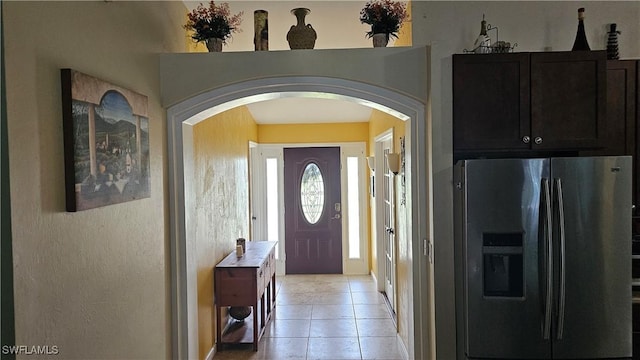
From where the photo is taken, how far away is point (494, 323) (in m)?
2.38

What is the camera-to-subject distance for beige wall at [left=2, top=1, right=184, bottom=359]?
1417 millimetres

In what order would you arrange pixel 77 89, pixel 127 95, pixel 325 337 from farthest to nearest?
pixel 325 337 → pixel 127 95 → pixel 77 89

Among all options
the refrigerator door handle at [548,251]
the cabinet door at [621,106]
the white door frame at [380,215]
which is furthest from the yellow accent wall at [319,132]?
the refrigerator door handle at [548,251]

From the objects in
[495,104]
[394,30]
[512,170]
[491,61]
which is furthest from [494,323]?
[394,30]

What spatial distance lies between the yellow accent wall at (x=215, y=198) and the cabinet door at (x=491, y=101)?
1.97 metres

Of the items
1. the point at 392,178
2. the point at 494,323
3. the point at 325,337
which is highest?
the point at 392,178

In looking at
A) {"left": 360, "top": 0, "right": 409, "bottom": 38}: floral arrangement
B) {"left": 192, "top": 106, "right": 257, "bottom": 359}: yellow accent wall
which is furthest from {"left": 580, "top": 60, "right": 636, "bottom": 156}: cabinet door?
{"left": 192, "top": 106, "right": 257, "bottom": 359}: yellow accent wall

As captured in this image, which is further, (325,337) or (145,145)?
(325,337)

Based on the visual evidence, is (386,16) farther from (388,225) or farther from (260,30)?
(388,225)

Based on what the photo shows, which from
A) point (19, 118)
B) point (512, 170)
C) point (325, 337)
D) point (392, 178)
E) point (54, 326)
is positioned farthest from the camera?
point (392, 178)

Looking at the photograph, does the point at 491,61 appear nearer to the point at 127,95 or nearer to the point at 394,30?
the point at 394,30

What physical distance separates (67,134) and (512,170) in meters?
2.15

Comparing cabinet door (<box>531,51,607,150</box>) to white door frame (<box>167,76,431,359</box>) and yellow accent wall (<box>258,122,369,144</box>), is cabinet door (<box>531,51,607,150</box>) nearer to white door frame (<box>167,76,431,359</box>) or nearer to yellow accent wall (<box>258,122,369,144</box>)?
white door frame (<box>167,76,431,359</box>)

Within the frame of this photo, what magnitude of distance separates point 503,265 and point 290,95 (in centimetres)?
170
